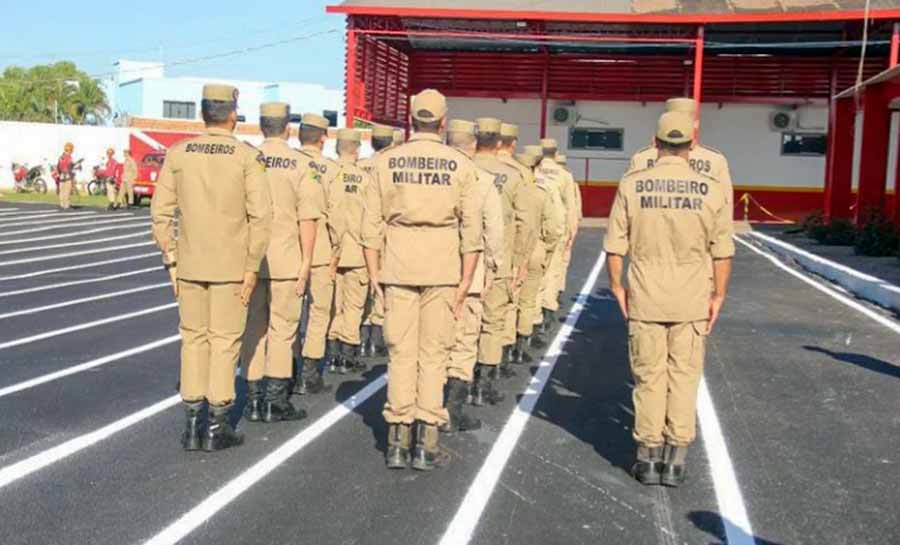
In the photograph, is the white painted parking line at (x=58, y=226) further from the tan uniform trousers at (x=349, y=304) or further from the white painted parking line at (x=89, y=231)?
the tan uniform trousers at (x=349, y=304)

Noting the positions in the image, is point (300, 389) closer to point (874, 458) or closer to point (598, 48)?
point (874, 458)

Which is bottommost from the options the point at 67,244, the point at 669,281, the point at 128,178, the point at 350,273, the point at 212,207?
the point at 67,244

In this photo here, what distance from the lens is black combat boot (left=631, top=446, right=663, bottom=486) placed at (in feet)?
17.7

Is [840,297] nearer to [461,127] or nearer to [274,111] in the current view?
[461,127]

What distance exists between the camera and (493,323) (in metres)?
7.35

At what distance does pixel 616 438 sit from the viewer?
6.33m

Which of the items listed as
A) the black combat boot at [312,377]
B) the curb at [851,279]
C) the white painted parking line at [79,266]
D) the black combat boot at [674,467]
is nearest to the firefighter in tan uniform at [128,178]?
the white painted parking line at [79,266]

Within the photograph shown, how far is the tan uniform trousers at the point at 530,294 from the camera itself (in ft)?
28.4

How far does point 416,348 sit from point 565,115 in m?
25.0

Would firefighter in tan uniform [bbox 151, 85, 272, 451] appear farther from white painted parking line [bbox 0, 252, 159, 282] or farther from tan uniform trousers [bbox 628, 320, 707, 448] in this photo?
white painted parking line [bbox 0, 252, 159, 282]

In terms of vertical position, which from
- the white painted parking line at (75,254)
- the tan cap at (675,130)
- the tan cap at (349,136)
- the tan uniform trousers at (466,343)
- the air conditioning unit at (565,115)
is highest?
the air conditioning unit at (565,115)

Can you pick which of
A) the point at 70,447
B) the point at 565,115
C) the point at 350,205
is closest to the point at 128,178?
the point at 565,115

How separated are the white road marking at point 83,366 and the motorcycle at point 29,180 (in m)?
30.6

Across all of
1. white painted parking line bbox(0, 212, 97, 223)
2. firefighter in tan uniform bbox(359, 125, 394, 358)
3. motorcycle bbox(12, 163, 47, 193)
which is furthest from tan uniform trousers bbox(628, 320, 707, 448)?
motorcycle bbox(12, 163, 47, 193)
